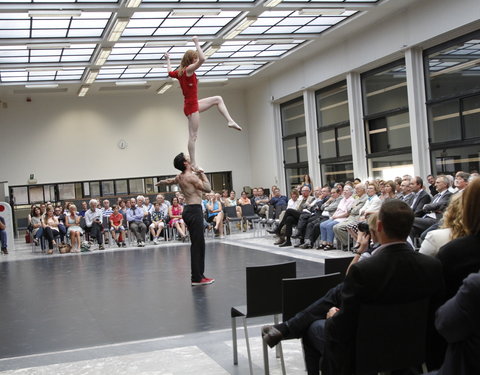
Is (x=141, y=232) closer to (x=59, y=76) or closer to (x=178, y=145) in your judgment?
(x=59, y=76)

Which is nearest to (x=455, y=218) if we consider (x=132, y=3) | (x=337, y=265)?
(x=337, y=265)

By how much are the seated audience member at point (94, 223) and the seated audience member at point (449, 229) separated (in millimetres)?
14618

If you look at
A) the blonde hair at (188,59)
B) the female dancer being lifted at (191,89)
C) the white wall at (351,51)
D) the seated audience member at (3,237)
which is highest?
the white wall at (351,51)

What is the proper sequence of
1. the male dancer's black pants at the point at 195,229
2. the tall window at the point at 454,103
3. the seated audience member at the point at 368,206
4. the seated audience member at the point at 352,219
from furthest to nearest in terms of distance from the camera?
the tall window at the point at 454,103
the seated audience member at the point at 352,219
the seated audience member at the point at 368,206
the male dancer's black pants at the point at 195,229

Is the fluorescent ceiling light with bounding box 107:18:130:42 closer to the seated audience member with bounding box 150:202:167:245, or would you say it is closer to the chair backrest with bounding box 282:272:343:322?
the seated audience member with bounding box 150:202:167:245

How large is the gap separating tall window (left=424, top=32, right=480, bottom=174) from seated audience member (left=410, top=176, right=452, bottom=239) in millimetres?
5242

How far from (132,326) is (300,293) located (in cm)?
320

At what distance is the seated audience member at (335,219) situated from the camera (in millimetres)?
12422

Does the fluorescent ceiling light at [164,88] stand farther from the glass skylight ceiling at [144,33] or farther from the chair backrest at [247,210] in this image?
the chair backrest at [247,210]

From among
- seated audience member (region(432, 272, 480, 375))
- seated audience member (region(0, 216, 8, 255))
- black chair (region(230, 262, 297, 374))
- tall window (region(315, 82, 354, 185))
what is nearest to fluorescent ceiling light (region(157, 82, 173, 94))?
tall window (region(315, 82, 354, 185))

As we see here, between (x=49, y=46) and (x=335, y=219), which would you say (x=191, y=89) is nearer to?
(x=335, y=219)

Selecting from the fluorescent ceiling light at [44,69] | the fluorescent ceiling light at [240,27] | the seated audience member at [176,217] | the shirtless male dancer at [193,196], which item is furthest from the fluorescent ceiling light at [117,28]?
the shirtless male dancer at [193,196]

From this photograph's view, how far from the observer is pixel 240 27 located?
1653 cm

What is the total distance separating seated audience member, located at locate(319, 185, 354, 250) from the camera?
12.4 m
